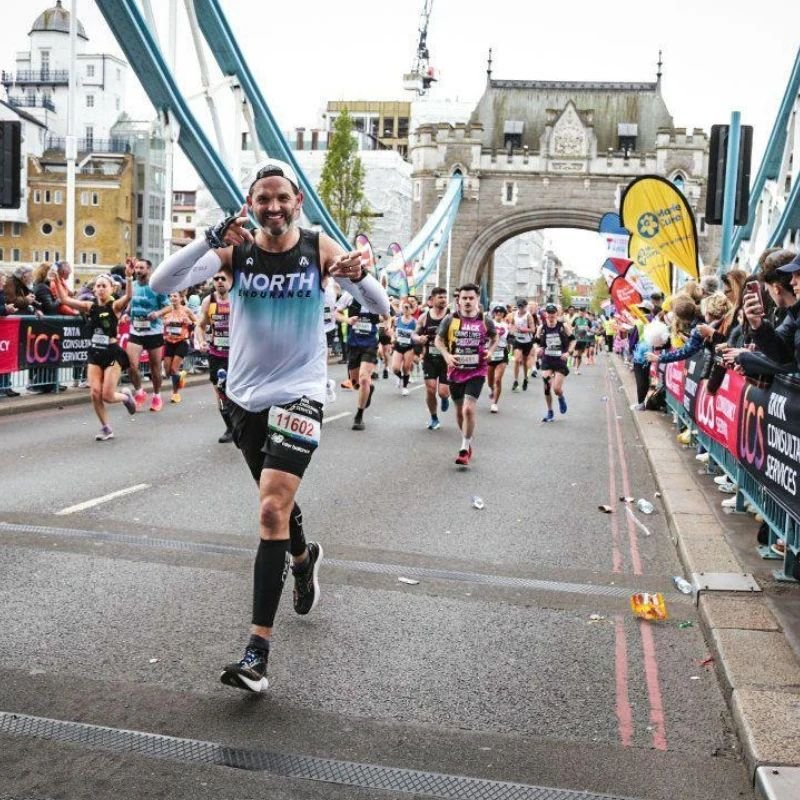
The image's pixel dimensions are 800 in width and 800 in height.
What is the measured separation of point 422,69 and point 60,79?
55796 mm

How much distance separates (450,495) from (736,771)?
18.7 ft

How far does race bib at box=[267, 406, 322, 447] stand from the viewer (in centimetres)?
464

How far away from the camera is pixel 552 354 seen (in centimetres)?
1741

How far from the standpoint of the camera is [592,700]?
14.8ft

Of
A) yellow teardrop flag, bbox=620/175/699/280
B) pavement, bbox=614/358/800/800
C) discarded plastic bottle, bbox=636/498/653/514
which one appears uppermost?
yellow teardrop flag, bbox=620/175/699/280

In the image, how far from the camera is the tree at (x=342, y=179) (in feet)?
200

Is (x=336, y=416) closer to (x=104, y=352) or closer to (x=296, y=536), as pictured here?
(x=104, y=352)

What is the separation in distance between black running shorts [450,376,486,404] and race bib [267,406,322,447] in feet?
22.5

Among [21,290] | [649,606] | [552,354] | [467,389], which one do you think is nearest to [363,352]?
[552,354]

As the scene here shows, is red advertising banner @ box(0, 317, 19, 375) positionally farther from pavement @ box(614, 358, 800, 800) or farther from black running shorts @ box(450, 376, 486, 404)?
pavement @ box(614, 358, 800, 800)

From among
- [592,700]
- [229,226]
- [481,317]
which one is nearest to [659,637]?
[592,700]

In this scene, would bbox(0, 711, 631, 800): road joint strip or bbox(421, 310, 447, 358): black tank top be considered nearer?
bbox(0, 711, 631, 800): road joint strip

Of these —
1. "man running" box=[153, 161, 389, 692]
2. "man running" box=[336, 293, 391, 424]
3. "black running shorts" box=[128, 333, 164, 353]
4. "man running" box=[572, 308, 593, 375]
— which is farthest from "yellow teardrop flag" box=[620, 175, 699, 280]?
"man running" box=[572, 308, 593, 375]

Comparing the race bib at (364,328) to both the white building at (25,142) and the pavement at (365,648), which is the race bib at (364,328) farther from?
the white building at (25,142)
